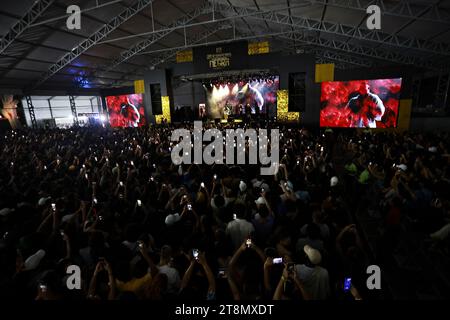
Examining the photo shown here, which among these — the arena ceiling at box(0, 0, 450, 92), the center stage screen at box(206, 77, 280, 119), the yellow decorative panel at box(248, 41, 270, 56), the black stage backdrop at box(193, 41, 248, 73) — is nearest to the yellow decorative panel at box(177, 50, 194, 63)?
the black stage backdrop at box(193, 41, 248, 73)

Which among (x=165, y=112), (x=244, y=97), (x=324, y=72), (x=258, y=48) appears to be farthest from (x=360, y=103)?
(x=165, y=112)

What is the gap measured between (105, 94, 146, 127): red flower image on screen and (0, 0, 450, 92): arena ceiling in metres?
3.16

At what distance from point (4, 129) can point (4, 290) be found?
24.8 m

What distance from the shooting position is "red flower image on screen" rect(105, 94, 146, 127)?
68.4ft

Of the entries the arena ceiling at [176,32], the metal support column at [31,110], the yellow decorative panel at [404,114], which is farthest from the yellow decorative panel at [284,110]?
the metal support column at [31,110]

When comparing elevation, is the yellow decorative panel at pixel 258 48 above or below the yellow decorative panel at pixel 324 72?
above

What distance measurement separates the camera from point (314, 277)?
8.13ft

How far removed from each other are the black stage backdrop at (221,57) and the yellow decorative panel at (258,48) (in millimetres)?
275

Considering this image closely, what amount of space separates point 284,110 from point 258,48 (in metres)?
4.56

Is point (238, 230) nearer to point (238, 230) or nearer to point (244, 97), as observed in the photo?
point (238, 230)

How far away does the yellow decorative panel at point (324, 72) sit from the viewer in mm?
14992

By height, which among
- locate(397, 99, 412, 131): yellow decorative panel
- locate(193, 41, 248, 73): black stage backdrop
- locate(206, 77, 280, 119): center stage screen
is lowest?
locate(397, 99, 412, 131): yellow decorative panel

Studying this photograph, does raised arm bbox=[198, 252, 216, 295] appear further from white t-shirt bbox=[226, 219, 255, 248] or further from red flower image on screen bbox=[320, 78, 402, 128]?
red flower image on screen bbox=[320, 78, 402, 128]

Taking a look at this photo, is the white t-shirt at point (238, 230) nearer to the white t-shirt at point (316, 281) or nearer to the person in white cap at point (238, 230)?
the person in white cap at point (238, 230)
